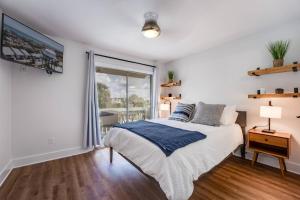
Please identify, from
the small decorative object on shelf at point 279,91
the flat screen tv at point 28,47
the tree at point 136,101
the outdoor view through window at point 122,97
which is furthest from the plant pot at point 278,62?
the flat screen tv at point 28,47

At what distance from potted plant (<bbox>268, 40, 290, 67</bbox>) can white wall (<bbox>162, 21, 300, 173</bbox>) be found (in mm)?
82

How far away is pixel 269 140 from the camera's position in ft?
7.75

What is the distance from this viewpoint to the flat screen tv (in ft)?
6.16

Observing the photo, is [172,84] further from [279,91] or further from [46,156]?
[46,156]

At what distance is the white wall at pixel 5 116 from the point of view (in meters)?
2.13

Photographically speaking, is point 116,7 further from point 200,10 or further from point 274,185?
point 274,185

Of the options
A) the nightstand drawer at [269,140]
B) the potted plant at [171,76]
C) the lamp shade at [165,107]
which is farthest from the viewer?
the potted plant at [171,76]

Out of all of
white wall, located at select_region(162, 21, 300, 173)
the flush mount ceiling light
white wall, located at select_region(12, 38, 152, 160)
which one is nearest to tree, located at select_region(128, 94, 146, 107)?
white wall, located at select_region(162, 21, 300, 173)

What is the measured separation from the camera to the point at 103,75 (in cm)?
384

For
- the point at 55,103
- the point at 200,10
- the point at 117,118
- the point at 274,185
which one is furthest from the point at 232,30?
the point at 55,103

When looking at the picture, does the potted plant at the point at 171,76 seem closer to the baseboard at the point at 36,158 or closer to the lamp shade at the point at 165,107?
the lamp shade at the point at 165,107

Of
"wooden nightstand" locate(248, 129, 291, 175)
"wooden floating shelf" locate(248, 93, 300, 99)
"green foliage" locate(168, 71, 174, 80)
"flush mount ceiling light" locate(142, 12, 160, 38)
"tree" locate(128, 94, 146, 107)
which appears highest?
"flush mount ceiling light" locate(142, 12, 160, 38)

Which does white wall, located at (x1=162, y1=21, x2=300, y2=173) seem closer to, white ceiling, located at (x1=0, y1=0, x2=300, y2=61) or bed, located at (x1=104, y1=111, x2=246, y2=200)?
white ceiling, located at (x1=0, y1=0, x2=300, y2=61)

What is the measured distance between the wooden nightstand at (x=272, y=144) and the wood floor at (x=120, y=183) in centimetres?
33
